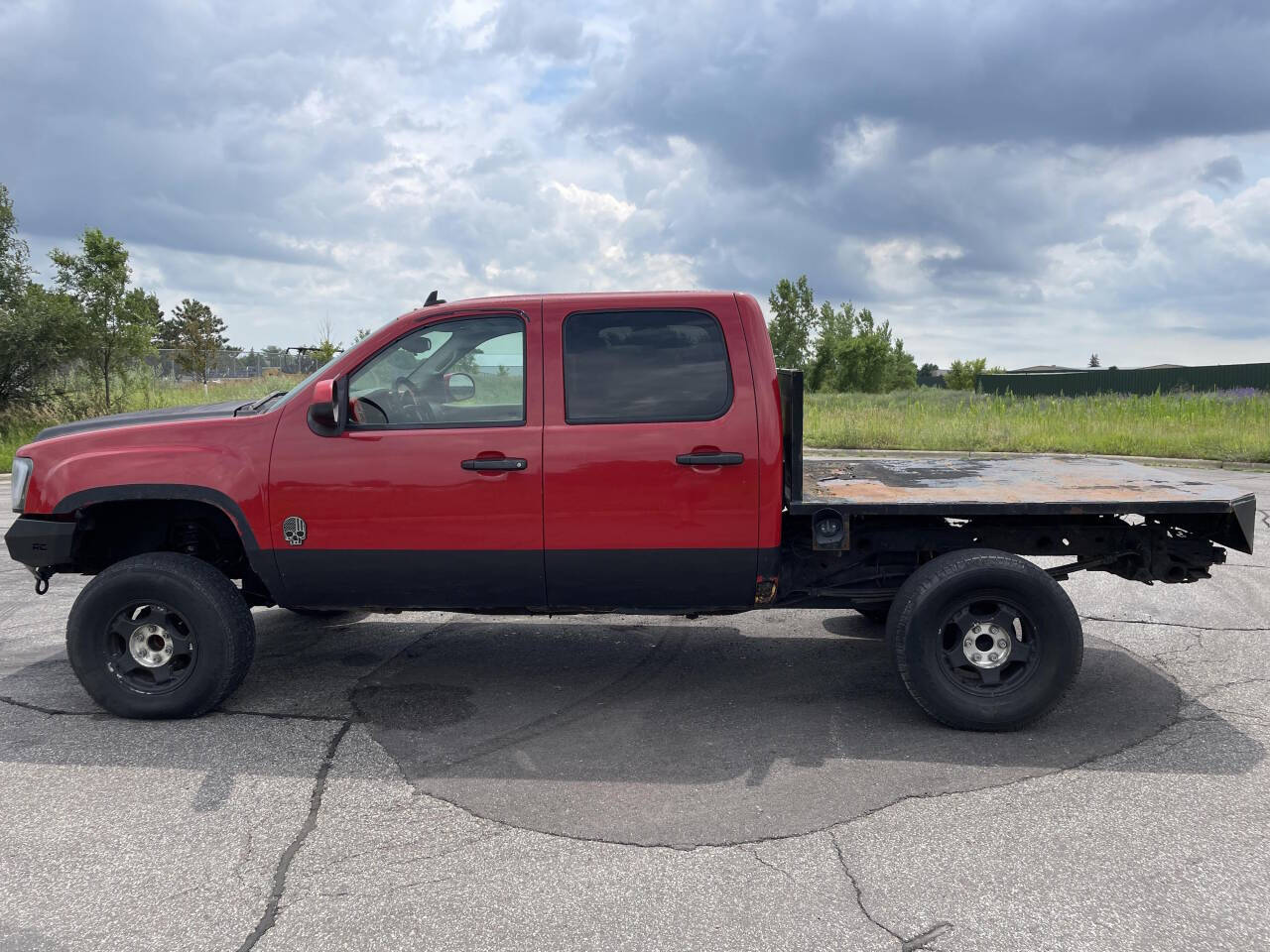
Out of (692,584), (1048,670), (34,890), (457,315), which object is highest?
(457,315)

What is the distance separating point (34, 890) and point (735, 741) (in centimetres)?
267

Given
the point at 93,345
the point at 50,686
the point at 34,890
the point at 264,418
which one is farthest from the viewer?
the point at 93,345

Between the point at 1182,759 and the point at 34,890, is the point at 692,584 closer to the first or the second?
the point at 1182,759

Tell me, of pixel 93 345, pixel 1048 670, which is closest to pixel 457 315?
pixel 1048 670

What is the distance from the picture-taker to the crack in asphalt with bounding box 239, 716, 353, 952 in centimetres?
292

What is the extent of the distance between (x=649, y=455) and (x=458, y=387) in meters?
0.99

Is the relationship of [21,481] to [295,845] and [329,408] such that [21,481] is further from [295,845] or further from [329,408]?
[295,845]

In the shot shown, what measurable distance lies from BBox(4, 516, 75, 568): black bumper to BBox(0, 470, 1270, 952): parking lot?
30.6 inches

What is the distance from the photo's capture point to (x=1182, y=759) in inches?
163

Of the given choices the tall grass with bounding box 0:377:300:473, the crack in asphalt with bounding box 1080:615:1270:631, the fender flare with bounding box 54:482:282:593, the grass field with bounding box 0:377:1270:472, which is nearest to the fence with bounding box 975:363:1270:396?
the grass field with bounding box 0:377:1270:472

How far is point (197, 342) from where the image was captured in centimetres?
5591

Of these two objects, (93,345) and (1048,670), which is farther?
(93,345)

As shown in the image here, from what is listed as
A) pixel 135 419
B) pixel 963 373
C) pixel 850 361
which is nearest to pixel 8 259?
pixel 135 419

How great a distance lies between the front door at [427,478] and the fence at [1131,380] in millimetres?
46344
